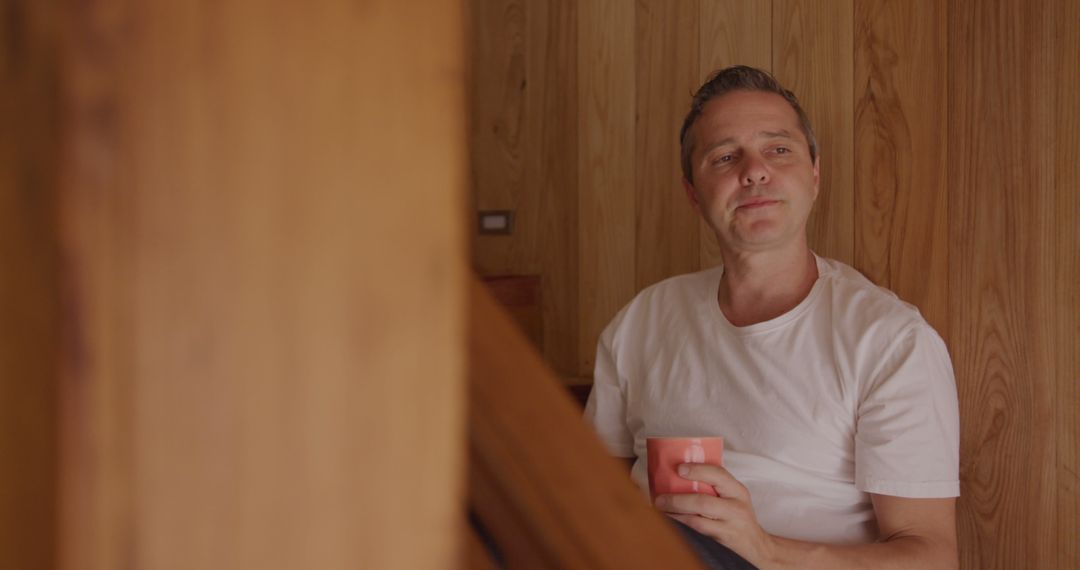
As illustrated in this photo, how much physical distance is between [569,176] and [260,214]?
5.26ft

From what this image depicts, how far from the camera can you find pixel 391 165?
0.36 m

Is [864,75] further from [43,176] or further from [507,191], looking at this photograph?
[43,176]

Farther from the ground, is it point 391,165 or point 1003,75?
point 1003,75

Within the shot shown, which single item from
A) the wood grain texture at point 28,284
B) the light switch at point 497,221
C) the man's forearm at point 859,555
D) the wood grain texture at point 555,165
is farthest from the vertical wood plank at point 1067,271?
the wood grain texture at point 28,284

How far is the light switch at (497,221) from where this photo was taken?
1.97 metres

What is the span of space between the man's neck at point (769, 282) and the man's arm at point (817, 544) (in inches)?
13.5

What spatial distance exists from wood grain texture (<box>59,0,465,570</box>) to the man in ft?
2.55

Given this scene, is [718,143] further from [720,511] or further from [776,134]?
[720,511]

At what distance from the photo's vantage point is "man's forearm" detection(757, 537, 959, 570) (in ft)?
3.92

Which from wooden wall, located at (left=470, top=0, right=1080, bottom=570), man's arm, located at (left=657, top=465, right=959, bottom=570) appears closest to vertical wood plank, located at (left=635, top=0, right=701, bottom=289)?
wooden wall, located at (left=470, top=0, right=1080, bottom=570)

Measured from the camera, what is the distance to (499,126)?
1965 mm

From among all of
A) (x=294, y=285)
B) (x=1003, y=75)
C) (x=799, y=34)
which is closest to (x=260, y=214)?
(x=294, y=285)

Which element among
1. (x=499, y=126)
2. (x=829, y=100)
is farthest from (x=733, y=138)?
(x=499, y=126)

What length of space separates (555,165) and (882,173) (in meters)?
0.63
